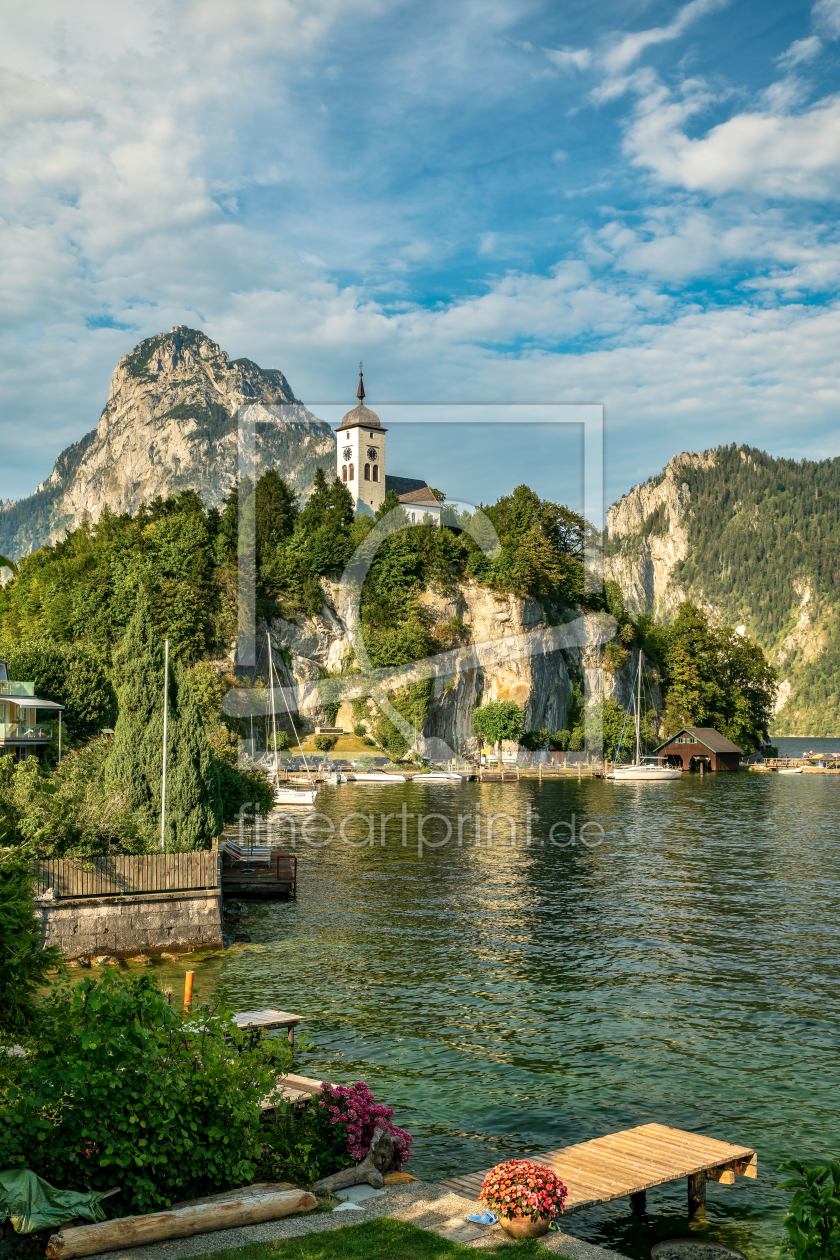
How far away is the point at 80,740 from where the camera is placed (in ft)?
200

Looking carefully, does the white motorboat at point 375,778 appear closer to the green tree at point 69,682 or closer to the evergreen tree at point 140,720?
the green tree at point 69,682

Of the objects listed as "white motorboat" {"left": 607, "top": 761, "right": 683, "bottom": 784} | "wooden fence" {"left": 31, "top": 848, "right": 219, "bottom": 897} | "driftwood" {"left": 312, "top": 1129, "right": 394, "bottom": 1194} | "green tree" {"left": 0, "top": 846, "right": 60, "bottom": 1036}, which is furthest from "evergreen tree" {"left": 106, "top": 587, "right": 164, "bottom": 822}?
"white motorboat" {"left": 607, "top": 761, "right": 683, "bottom": 784}

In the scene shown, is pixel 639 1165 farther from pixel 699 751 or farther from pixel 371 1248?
pixel 699 751

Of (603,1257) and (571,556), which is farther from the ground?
(571,556)

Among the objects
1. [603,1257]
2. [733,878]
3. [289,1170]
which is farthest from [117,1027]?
[733,878]

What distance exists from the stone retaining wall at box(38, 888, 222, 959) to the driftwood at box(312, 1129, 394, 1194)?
16.5 m

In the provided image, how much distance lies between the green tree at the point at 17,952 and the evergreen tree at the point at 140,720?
21.2 m

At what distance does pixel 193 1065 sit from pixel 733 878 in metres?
38.0

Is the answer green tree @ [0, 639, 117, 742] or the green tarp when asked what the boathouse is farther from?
the green tarp

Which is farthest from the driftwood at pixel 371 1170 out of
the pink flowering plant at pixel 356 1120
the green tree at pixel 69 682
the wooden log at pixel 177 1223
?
the green tree at pixel 69 682

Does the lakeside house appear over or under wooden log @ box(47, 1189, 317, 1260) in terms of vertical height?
over

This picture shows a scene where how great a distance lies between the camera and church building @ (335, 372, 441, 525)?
137125mm

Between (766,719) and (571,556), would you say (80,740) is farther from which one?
(766,719)

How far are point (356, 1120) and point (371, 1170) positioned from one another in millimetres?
695
